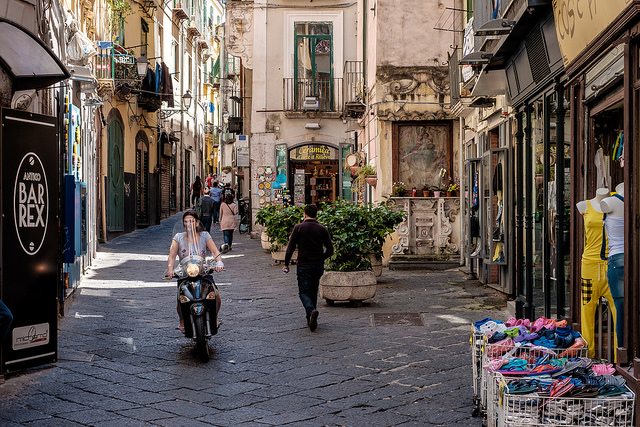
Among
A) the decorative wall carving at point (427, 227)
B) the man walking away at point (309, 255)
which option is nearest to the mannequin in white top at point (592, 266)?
the man walking away at point (309, 255)

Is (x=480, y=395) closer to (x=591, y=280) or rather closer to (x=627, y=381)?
(x=627, y=381)

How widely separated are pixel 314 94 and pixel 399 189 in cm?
1053

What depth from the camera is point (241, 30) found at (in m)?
27.2

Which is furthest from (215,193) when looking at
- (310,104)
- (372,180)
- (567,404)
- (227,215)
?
(567,404)

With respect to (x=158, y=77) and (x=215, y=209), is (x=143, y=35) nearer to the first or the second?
(x=158, y=77)

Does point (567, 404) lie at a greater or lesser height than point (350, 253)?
lesser

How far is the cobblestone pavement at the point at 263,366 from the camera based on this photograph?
589 centimetres

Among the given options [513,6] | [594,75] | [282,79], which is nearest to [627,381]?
[594,75]

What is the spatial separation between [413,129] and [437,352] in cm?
981

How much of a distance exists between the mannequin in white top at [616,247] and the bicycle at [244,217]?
76.0 ft

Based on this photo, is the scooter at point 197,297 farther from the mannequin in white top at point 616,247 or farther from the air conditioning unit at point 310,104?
the air conditioning unit at point 310,104

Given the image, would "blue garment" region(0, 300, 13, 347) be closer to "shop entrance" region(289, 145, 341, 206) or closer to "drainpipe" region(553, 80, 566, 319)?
"drainpipe" region(553, 80, 566, 319)

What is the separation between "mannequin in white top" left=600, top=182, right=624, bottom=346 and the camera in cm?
568

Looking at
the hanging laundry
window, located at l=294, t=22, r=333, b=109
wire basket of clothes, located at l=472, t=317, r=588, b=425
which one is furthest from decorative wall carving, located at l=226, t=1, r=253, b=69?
wire basket of clothes, located at l=472, t=317, r=588, b=425
